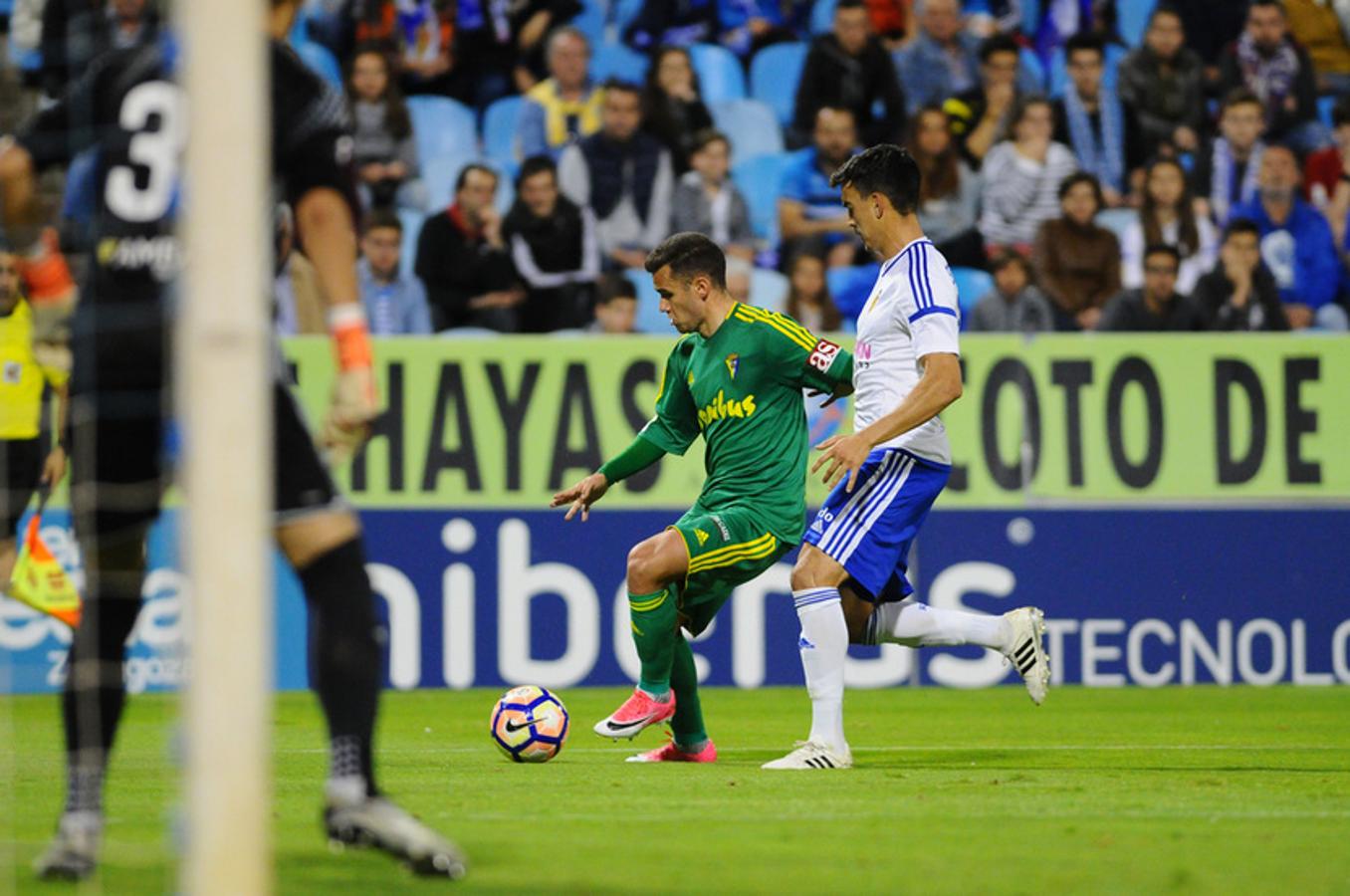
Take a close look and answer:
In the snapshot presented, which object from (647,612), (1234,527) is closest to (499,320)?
(1234,527)

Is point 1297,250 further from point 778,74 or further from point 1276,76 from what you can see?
point 778,74

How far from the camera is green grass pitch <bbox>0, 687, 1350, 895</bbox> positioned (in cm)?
474

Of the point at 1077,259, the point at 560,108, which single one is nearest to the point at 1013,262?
the point at 1077,259

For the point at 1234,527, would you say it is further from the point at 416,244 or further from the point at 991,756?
the point at 416,244

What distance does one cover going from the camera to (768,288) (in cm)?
1416

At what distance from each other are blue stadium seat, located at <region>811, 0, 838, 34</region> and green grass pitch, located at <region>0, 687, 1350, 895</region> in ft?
23.9

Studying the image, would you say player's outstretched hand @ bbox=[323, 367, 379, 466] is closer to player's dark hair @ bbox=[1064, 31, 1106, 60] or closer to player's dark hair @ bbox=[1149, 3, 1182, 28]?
player's dark hair @ bbox=[1064, 31, 1106, 60]

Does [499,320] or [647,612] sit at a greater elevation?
[499,320]

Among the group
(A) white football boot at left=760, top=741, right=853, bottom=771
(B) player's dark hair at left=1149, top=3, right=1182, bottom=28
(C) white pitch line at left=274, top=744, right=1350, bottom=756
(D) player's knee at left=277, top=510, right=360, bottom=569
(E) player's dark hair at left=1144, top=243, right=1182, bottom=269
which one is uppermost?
(B) player's dark hair at left=1149, top=3, right=1182, bottom=28

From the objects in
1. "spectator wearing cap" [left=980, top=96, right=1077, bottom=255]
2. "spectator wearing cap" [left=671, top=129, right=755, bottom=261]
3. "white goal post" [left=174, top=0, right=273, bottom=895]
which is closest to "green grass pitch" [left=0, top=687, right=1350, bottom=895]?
"white goal post" [left=174, top=0, right=273, bottom=895]

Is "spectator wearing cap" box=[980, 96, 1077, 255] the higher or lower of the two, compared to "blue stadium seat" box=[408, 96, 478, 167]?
lower

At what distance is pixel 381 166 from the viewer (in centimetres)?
1453

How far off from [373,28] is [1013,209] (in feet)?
15.8

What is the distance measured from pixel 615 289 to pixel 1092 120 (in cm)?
407
